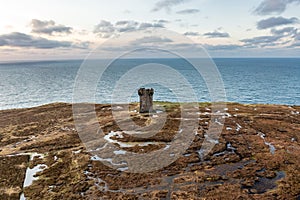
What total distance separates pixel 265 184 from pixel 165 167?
1133 centimetres

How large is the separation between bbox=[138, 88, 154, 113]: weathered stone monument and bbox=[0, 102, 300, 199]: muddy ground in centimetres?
489

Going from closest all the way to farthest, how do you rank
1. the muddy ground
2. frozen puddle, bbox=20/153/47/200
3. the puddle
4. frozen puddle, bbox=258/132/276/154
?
the puddle < the muddy ground < frozen puddle, bbox=20/153/47/200 < frozen puddle, bbox=258/132/276/154

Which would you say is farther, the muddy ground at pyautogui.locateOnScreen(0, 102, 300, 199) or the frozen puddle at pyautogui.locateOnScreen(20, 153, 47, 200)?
the frozen puddle at pyautogui.locateOnScreen(20, 153, 47, 200)

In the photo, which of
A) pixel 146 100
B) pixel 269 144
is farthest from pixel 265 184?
pixel 146 100

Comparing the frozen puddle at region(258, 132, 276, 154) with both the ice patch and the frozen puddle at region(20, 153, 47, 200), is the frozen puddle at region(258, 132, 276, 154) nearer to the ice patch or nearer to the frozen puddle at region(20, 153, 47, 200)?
the ice patch

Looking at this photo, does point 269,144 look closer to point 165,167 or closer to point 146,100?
point 165,167

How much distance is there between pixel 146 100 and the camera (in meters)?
56.5

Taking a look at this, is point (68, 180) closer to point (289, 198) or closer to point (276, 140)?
point (289, 198)

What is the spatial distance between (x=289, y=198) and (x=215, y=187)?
6.71 meters

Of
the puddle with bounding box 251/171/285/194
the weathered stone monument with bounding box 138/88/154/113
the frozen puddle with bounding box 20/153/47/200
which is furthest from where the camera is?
the weathered stone monument with bounding box 138/88/154/113

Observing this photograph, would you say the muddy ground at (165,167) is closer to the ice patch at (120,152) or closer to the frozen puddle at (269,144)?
the frozen puddle at (269,144)

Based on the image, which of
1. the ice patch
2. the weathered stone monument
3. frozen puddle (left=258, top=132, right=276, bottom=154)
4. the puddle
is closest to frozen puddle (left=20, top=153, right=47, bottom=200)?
the ice patch

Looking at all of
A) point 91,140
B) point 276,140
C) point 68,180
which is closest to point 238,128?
point 276,140

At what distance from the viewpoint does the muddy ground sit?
24641 mm
